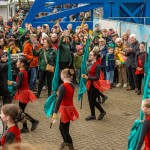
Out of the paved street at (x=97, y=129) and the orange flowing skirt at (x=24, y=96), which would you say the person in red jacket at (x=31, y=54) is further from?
the orange flowing skirt at (x=24, y=96)

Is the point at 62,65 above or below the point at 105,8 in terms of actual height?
below

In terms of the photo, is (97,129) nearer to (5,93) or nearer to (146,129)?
(5,93)

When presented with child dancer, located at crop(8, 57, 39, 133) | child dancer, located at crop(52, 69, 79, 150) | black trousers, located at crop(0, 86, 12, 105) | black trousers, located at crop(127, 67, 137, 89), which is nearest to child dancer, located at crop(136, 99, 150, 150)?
child dancer, located at crop(52, 69, 79, 150)

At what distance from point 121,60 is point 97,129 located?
4392 mm

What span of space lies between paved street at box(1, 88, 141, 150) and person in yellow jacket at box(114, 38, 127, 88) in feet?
6.04

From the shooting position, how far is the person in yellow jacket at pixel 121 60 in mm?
12008

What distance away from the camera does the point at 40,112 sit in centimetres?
929

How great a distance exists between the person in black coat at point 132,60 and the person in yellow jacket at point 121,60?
1.32 feet

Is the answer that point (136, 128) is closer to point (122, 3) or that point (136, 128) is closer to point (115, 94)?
point (115, 94)

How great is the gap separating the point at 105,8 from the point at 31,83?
9.48m

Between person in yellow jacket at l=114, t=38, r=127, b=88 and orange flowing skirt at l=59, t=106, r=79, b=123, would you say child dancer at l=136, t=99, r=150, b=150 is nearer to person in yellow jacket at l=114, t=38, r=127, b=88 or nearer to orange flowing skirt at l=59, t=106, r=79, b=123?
orange flowing skirt at l=59, t=106, r=79, b=123

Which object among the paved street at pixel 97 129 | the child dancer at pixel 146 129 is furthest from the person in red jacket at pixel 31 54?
the child dancer at pixel 146 129

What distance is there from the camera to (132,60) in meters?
11.4

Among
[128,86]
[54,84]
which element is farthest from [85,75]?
[128,86]
